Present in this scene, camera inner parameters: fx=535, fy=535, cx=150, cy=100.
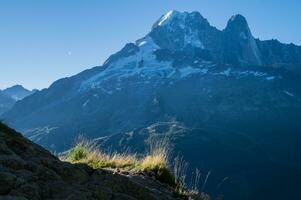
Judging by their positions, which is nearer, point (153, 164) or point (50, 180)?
point (50, 180)

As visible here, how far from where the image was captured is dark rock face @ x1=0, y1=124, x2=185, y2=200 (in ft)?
20.3

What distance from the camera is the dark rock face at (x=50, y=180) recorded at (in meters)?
6.20

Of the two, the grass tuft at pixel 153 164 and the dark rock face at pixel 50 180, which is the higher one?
the dark rock face at pixel 50 180

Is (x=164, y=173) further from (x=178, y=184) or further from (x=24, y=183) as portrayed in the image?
(x=24, y=183)

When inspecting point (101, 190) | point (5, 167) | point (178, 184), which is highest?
point (5, 167)

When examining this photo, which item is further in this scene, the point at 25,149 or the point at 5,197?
the point at 25,149

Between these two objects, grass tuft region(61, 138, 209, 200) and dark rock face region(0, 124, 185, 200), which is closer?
dark rock face region(0, 124, 185, 200)

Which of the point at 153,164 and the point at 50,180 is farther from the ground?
the point at 50,180

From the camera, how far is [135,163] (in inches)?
562

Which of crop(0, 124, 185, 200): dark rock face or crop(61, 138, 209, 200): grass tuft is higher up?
crop(0, 124, 185, 200): dark rock face

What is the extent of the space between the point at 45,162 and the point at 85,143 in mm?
9103

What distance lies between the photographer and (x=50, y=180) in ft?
22.1

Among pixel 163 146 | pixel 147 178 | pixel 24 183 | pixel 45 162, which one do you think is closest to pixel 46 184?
pixel 24 183

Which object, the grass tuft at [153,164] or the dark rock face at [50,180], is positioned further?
the grass tuft at [153,164]
